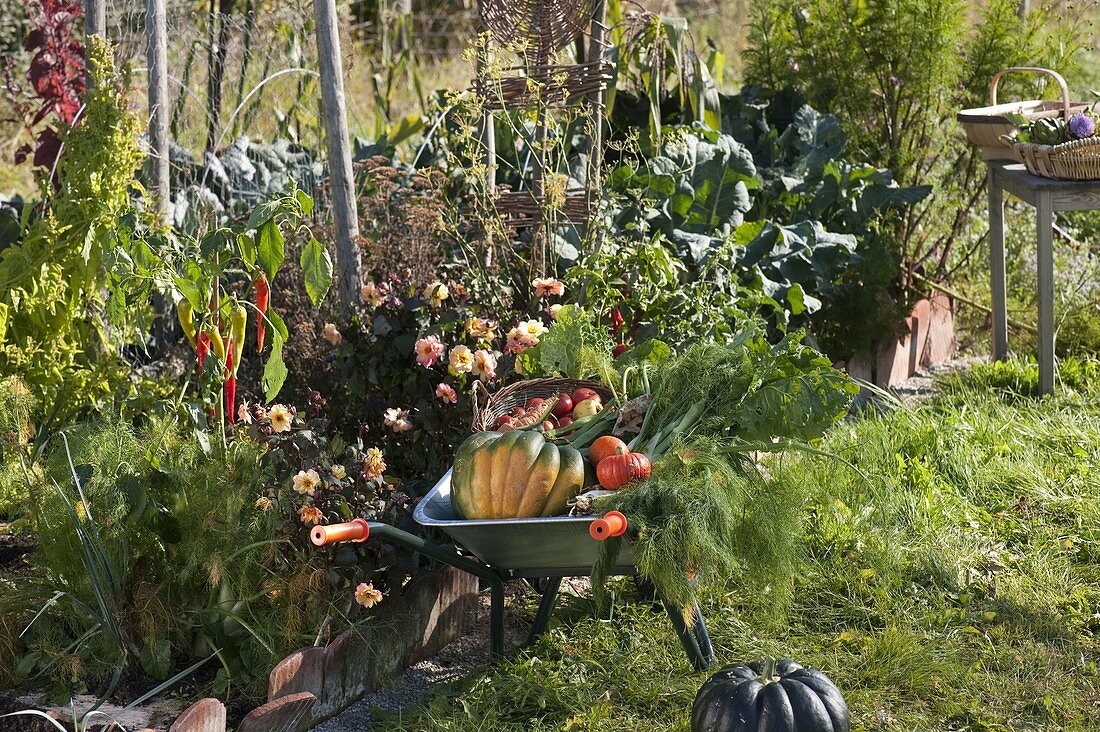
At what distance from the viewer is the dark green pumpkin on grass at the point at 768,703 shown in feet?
7.72

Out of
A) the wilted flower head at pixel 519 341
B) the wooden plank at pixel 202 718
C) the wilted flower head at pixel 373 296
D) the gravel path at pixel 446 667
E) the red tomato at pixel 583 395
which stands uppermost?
the wilted flower head at pixel 373 296

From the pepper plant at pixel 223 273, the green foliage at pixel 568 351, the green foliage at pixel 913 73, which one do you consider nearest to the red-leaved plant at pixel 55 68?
the pepper plant at pixel 223 273

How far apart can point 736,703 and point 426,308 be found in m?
1.69

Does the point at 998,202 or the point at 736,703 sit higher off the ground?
the point at 998,202

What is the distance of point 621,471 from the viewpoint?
105 inches

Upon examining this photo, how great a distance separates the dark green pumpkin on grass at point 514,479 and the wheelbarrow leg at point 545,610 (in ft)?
1.17

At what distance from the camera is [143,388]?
3.95 metres

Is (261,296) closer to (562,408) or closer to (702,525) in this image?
(562,408)

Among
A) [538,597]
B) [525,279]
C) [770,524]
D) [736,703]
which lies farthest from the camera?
[525,279]

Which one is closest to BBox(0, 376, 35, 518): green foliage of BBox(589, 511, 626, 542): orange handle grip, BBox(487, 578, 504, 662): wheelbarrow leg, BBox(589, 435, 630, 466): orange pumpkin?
BBox(487, 578, 504, 662): wheelbarrow leg

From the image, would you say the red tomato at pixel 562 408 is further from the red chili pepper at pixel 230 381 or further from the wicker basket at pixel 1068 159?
the wicker basket at pixel 1068 159

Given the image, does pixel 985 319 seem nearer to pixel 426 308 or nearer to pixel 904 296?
pixel 904 296

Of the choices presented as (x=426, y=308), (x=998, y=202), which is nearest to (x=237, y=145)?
(x=426, y=308)

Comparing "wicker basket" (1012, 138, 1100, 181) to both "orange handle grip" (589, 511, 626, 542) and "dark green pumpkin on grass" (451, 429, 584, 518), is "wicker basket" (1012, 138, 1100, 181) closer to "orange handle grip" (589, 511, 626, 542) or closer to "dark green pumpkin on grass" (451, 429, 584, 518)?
"dark green pumpkin on grass" (451, 429, 584, 518)
